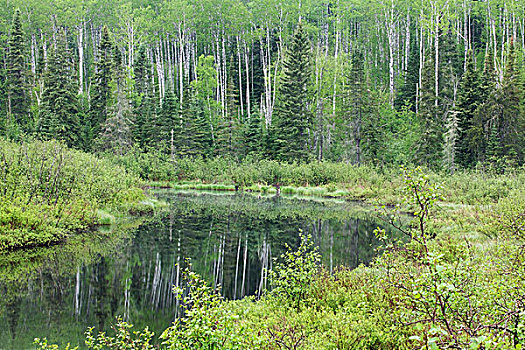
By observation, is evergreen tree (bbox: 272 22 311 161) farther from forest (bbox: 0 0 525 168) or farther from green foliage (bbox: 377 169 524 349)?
green foliage (bbox: 377 169 524 349)

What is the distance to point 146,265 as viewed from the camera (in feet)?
42.4

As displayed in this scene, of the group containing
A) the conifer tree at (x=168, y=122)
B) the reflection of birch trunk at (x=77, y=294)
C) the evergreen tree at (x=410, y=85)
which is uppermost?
the evergreen tree at (x=410, y=85)

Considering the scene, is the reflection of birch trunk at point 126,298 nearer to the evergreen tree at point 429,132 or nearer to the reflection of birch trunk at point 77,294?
the reflection of birch trunk at point 77,294

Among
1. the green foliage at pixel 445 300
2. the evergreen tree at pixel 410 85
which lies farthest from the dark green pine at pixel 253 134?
the green foliage at pixel 445 300

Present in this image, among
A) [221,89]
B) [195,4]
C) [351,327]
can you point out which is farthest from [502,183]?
[195,4]

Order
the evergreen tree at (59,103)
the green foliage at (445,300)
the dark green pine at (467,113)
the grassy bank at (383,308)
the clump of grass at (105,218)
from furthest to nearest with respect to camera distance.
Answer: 1. the evergreen tree at (59,103)
2. the dark green pine at (467,113)
3. the clump of grass at (105,218)
4. the grassy bank at (383,308)
5. the green foliage at (445,300)

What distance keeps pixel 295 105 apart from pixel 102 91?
22.4 metres

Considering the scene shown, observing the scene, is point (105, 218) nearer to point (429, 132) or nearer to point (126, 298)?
point (126, 298)

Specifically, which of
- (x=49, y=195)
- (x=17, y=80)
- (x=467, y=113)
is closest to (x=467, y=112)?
(x=467, y=113)

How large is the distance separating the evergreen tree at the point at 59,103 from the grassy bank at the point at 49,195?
79.8 feet

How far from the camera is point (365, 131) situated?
42.1 metres

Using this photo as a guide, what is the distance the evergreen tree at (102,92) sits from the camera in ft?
155

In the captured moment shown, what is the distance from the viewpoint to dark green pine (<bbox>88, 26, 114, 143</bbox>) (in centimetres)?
4728

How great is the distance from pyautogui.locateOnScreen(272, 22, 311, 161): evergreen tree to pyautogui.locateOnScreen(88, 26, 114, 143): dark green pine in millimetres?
19962
